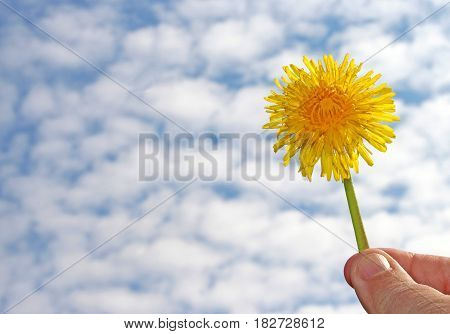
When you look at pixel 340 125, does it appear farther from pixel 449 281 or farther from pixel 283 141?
pixel 449 281

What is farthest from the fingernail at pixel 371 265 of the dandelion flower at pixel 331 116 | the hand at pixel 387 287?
the dandelion flower at pixel 331 116

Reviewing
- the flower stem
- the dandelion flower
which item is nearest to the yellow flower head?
the dandelion flower

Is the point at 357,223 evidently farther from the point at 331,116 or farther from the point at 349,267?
the point at 331,116

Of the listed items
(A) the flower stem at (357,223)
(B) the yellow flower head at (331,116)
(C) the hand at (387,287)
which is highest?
(B) the yellow flower head at (331,116)

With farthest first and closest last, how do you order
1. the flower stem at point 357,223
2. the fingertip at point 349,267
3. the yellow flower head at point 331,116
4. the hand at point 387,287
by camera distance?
the yellow flower head at point 331,116
the fingertip at point 349,267
the flower stem at point 357,223
the hand at point 387,287

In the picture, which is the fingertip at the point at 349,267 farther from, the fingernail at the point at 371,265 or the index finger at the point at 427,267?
the index finger at the point at 427,267

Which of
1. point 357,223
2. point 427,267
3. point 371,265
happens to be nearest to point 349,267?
point 371,265

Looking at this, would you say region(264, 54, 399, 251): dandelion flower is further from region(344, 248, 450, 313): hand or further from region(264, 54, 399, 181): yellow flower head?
region(344, 248, 450, 313): hand
